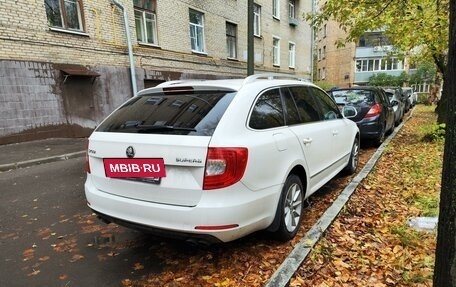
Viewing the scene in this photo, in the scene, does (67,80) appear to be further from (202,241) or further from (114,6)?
(202,241)

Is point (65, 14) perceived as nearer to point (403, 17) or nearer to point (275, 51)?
point (403, 17)

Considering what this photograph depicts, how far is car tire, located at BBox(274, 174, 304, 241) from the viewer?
3127 mm

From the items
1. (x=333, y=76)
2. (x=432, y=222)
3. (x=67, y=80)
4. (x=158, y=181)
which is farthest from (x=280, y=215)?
(x=333, y=76)

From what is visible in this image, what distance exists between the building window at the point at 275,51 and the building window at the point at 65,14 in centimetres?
1416

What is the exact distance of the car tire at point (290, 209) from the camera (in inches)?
123

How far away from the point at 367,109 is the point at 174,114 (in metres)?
6.49

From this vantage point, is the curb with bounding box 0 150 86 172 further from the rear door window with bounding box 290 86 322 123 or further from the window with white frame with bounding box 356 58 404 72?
the window with white frame with bounding box 356 58 404 72

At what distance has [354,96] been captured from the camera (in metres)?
8.76

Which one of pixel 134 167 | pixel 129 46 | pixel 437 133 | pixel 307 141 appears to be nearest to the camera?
pixel 134 167

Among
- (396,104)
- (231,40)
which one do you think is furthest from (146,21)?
(396,104)

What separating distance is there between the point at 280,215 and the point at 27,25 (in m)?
9.45

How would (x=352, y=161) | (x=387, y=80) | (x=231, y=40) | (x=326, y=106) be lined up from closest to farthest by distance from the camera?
(x=326, y=106) < (x=352, y=161) < (x=231, y=40) < (x=387, y=80)

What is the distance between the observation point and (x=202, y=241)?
2584mm

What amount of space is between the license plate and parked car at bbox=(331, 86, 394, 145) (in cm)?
660
